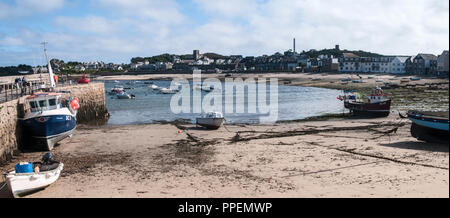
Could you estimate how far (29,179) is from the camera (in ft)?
40.1

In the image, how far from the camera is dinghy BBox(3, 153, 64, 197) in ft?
39.2

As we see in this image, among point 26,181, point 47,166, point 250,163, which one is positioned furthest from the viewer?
point 250,163

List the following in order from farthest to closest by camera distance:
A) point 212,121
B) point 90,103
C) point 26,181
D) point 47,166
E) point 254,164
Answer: point 90,103 < point 212,121 < point 254,164 < point 47,166 < point 26,181

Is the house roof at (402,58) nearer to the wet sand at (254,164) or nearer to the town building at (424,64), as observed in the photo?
the town building at (424,64)

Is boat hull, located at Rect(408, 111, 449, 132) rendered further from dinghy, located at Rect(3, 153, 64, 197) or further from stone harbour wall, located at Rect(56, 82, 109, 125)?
stone harbour wall, located at Rect(56, 82, 109, 125)

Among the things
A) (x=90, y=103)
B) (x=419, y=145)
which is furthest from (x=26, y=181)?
(x=90, y=103)

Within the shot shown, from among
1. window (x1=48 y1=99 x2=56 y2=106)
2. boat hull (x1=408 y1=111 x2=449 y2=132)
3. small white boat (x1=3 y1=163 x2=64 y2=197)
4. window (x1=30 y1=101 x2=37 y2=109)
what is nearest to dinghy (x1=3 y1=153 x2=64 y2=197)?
small white boat (x1=3 y1=163 x2=64 y2=197)

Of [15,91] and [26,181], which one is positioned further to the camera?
[15,91]

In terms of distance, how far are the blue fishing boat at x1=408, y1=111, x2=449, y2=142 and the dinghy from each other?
49.3 feet

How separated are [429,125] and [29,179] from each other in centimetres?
1634

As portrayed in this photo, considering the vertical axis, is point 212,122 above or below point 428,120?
below

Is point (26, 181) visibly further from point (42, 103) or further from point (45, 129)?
point (42, 103)

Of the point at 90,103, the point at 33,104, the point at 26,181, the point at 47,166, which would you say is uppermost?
the point at 33,104

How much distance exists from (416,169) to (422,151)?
335cm
